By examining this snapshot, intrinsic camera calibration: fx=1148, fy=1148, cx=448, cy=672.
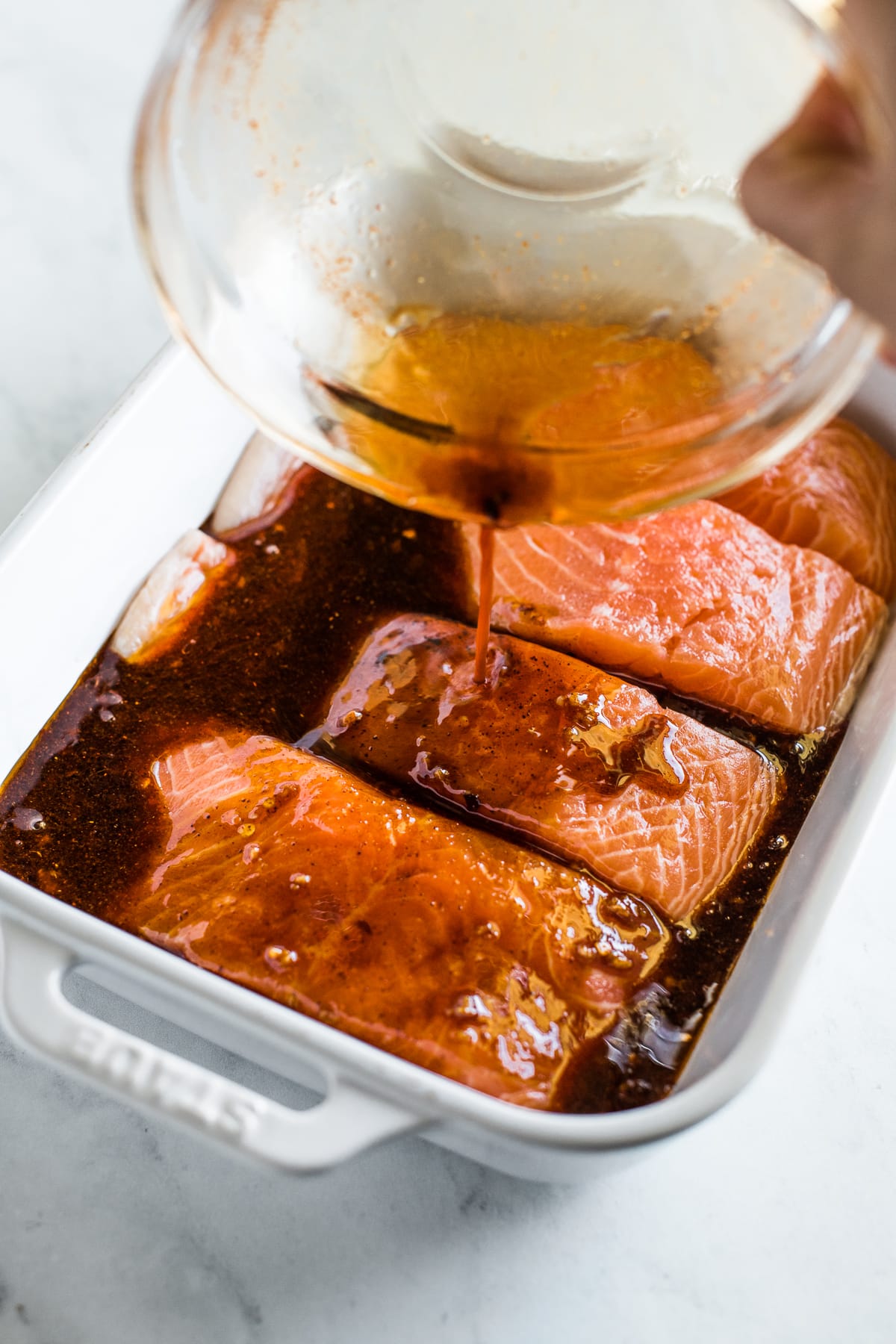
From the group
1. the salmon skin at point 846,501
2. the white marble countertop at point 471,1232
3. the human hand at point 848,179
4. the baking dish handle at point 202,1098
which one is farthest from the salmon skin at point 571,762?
the human hand at point 848,179

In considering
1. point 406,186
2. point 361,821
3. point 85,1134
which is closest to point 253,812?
point 361,821

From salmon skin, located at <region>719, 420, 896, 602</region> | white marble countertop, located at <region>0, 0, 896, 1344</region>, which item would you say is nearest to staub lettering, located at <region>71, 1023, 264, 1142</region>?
white marble countertop, located at <region>0, 0, 896, 1344</region>

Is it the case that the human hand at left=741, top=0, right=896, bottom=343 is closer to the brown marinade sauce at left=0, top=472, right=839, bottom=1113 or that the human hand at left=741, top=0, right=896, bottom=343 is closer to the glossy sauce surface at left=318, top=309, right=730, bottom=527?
the glossy sauce surface at left=318, top=309, right=730, bottom=527

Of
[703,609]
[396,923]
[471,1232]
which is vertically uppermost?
[703,609]

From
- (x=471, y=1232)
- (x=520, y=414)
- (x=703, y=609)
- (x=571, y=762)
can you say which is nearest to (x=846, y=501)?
(x=703, y=609)

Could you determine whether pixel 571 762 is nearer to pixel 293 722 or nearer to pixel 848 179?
pixel 293 722

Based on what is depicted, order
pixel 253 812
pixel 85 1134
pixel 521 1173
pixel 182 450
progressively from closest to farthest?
pixel 521 1173 < pixel 85 1134 < pixel 253 812 < pixel 182 450

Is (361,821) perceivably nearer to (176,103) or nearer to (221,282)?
(221,282)
